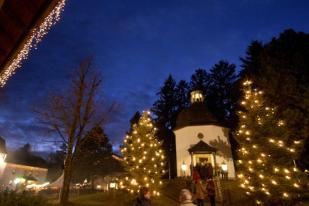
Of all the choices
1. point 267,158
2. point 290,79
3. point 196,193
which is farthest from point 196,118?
point 196,193

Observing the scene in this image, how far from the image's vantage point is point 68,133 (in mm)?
17578

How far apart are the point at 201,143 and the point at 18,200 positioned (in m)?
22.9

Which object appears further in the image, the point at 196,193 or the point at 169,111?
the point at 169,111

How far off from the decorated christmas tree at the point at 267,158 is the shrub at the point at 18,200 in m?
11.7

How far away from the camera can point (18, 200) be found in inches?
257

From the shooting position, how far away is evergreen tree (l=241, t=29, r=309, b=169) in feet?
54.3

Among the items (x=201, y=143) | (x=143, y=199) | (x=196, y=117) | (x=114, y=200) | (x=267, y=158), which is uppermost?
(x=196, y=117)

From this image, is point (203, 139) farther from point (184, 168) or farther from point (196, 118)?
point (184, 168)

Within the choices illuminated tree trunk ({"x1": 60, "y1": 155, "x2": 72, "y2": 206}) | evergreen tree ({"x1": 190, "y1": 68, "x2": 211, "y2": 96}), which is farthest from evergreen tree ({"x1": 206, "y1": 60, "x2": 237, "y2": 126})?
illuminated tree trunk ({"x1": 60, "y1": 155, "x2": 72, "y2": 206})

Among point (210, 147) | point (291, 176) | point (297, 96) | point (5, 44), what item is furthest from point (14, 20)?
point (210, 147)

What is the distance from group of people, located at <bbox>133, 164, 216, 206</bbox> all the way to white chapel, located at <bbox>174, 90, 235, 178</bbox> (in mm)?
10024

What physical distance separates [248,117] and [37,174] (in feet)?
133

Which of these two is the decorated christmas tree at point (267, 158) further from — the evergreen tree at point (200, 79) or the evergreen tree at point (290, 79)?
the evergreen tree at point (200, 79)

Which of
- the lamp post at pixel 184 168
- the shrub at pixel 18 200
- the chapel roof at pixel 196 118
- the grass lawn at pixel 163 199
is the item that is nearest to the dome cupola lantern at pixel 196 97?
the chapel roof at pixel 196 118
